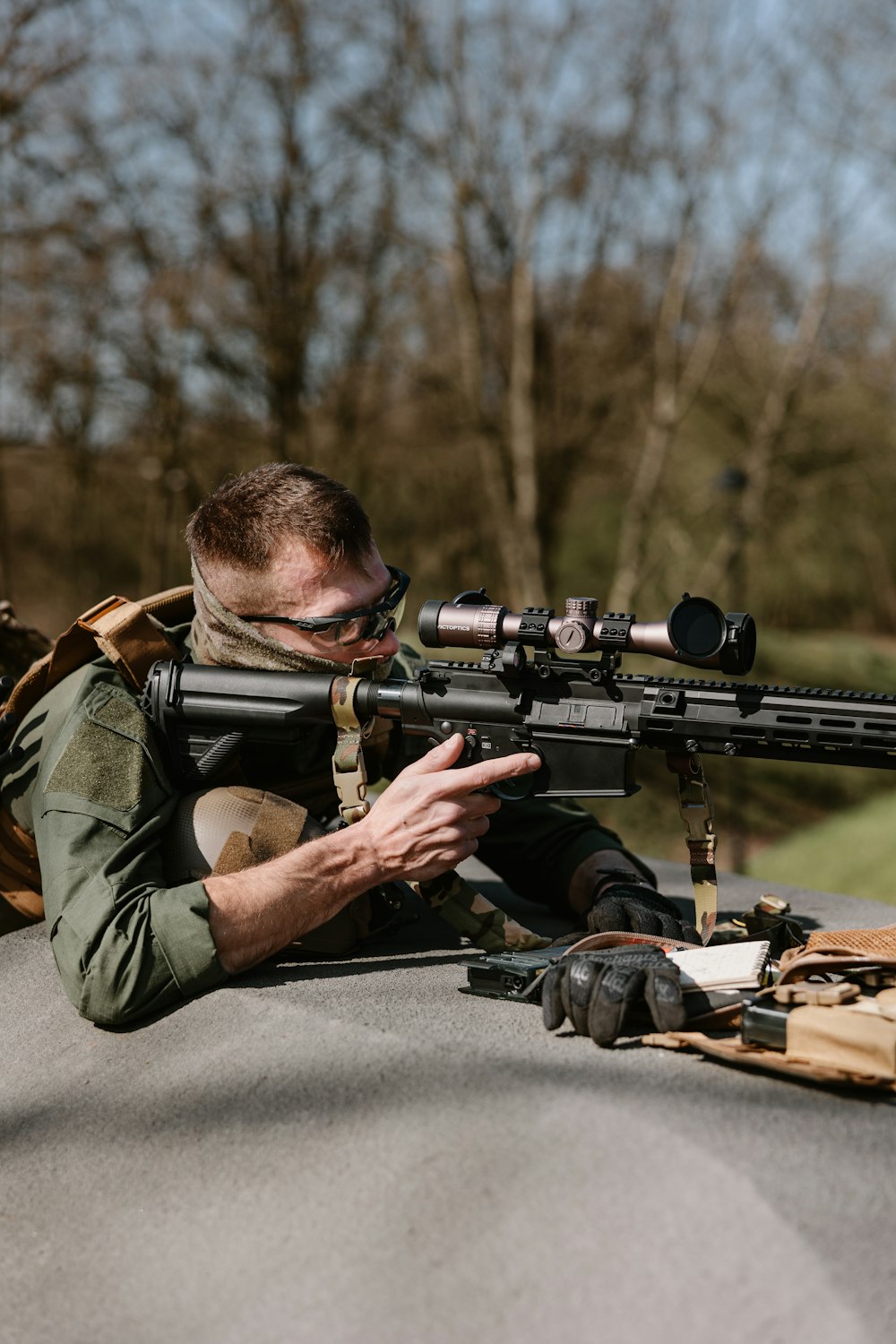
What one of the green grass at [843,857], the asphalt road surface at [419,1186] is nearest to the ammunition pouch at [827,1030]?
the asphalt road surface at [419,1186]

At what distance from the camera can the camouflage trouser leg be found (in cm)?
332

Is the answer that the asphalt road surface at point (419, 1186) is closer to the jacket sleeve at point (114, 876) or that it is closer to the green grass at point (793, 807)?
the jacket sleeve at point (114, 876)

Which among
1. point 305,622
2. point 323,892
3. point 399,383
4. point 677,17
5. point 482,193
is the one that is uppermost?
point 677,17

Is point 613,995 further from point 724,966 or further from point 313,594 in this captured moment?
point 313,594

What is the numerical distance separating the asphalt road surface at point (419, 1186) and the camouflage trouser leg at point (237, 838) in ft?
1.24

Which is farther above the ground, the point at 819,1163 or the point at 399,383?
the point at 399,383

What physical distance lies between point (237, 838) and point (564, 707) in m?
0.97

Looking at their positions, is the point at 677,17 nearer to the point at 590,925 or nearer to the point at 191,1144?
the point at 590,925

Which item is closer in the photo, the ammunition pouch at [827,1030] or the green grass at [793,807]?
the ammunition pouch at [827,1030]

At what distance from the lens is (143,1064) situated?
2865 millimetres

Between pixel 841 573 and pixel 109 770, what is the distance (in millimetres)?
17441

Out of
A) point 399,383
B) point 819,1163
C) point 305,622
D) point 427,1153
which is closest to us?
point 819,1163

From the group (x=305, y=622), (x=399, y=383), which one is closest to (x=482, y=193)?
(x=399, y=383)

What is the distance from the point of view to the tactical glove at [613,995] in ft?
8.52
